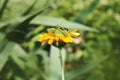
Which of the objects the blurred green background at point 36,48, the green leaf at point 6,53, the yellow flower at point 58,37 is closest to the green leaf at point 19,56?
the blurred green background at point 36,48

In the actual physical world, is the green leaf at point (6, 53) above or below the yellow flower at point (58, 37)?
above

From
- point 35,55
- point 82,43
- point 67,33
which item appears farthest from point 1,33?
point 82,43

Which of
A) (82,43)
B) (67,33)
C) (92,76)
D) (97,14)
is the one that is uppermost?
(97,14)

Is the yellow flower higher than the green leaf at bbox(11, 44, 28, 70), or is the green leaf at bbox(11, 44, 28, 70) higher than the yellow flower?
the green leaf at bbox(11, 44, 28, 70)

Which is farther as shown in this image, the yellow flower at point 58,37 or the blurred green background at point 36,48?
the blurred green background at point 36,48

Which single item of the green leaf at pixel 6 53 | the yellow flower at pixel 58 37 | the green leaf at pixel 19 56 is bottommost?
the yellow flower at pixel 58 37

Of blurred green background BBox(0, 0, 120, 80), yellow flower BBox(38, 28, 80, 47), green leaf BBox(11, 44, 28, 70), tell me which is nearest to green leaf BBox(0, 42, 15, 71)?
blurred green background BBox(0, 0, 120, 80)

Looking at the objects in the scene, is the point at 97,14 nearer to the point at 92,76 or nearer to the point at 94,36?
the point at 94,36

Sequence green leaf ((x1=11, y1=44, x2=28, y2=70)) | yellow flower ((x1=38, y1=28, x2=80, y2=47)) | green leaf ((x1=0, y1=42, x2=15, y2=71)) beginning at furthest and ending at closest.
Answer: green leaf ((x1=11, y1=44, x2=28, y2=70)) < green leaf ((x1=0, y1=42, x2=15, y2=71)) < yellow flower ((x1=38, y1=28, x2=80, y2=47))

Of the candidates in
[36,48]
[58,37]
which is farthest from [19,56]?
[58,37]

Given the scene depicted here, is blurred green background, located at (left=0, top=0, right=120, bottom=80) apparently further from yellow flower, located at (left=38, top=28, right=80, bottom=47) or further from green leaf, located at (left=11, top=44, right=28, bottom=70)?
yellow flower, located at (left=38, top=28, right=80, bottom=47)

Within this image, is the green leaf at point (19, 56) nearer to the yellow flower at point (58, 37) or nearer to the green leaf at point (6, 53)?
the green leaf at point (6, 53)
